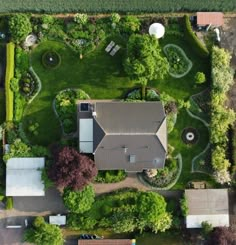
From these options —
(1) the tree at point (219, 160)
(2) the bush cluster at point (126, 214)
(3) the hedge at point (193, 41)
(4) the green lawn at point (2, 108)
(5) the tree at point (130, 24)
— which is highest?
(5) the tree at point (130, 24)

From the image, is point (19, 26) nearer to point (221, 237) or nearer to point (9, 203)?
point (9, 203)

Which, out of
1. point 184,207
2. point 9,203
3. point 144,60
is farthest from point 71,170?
point 144,60

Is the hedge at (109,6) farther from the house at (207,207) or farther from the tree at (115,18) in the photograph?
the house at (207,207)

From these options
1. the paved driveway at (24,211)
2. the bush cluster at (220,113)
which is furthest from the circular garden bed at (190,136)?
the paved driveway at (24,211)

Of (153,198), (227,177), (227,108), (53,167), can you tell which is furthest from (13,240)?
(227,108)

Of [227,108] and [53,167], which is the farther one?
[227,108]

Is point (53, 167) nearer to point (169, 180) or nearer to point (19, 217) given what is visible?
point (19, 217)

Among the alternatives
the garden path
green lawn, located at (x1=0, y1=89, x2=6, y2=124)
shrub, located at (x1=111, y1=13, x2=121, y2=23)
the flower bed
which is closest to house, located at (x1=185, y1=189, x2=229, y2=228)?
the garden path

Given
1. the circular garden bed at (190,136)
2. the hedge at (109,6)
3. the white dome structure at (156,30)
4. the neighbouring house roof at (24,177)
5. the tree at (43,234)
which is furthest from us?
the hedge at (109,6)
